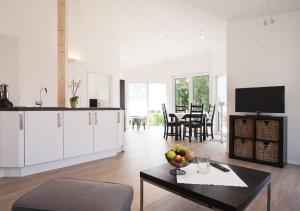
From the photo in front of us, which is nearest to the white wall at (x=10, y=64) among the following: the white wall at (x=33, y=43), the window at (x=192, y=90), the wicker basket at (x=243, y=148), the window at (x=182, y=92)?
the white wall at (x=33, y=43)

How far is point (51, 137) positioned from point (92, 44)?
356cm

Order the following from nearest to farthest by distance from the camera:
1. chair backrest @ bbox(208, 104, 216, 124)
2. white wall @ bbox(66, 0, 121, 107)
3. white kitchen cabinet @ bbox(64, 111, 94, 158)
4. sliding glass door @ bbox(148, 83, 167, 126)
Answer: white kitchen cabinet @ bbox(64, 111, 94, 158), white wall @ bbox(66, 0, 121, 107), chair backrest @ bbox(208, 104, 216, 124), sliding glass door @ bbox(148, 83, 167, 126)

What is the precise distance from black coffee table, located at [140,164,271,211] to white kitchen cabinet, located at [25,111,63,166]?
1945 millimetres

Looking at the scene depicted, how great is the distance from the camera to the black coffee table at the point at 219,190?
1.34 meters

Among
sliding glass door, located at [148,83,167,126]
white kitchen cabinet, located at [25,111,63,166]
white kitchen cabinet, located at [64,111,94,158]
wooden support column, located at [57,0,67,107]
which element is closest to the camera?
white kitchen cabinet, located at [25,111,63,166]

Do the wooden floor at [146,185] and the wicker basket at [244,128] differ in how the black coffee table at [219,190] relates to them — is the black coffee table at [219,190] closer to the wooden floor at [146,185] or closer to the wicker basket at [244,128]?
the wooden floor at [146,185]

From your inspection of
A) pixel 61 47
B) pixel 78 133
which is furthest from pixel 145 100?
pixel 78 133

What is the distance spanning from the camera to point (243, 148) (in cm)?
394

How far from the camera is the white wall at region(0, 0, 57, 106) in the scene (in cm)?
402

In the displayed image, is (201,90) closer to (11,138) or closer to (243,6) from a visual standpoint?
(243,6)

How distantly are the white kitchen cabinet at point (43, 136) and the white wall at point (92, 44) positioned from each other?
249cm

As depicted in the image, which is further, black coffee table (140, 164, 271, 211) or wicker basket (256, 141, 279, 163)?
wicker basket (256, 141, 279, 163)

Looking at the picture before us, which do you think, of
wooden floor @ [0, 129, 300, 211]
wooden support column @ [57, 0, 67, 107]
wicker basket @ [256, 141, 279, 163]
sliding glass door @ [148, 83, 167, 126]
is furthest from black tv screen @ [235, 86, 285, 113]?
sliding glass door @ [148, 83, 167, 126]

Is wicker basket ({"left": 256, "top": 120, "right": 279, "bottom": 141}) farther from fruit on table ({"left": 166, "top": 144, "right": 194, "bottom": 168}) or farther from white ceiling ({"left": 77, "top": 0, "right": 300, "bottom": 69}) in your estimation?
fruit on table ({"left": 166, "top": 144, "right": 194, "bottom": 168})
